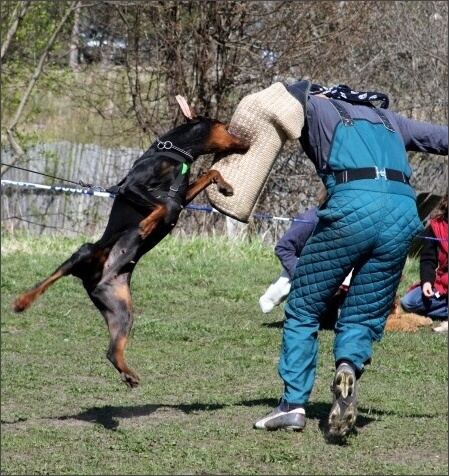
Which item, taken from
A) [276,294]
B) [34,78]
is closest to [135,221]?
[276,294]

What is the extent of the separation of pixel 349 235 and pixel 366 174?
12.6 inches

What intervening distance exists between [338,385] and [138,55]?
10.7 meters

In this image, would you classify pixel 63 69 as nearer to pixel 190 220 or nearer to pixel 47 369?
pixel 190 220

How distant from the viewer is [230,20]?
46.7 feet

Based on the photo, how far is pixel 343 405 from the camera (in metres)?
4.91

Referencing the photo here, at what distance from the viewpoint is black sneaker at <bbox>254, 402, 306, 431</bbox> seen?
17.3ft

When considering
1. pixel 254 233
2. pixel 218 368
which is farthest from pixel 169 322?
pixel 254 233

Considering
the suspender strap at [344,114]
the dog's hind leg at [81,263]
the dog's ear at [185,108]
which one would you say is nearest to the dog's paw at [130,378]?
the dog's hind leg at [81,263]

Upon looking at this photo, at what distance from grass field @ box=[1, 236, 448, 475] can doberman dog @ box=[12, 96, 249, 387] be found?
557 millimetres

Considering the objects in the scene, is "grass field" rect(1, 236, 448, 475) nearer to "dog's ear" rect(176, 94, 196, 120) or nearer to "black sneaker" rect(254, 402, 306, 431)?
"black sneaker" rect(254, 402, 306, 431)

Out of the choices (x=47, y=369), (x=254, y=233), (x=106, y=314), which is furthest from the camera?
(x=254, y=233)

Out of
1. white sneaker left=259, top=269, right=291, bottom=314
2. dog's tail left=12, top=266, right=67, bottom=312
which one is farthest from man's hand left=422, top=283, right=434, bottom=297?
dog's tail left=12, top=266, right=67, bottom=312

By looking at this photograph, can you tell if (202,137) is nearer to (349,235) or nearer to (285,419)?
(349,235)

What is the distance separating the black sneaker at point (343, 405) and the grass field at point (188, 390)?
0.11 m
